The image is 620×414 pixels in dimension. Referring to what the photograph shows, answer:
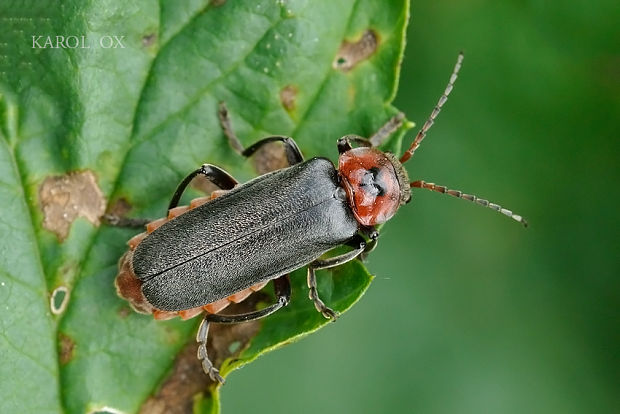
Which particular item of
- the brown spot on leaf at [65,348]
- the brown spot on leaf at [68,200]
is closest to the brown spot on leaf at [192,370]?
the brown spot on leaf at [65,348]

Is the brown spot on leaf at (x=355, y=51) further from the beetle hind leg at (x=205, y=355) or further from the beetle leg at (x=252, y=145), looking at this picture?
the beetle hind leg at (x=205, y=355)

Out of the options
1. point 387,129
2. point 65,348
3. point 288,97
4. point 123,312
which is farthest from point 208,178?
point 65,348

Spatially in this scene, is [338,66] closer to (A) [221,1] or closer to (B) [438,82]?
(A) [221,1]

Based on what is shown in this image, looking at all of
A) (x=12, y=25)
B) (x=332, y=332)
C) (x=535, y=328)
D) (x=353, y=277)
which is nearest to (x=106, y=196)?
(x=12, y=25)

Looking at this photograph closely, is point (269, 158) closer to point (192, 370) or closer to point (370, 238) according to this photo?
point (370, 238)

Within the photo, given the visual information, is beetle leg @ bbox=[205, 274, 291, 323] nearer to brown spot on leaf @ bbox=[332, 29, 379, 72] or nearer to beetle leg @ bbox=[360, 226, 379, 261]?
beetle leg @ bbox=[360, 226, 379, 261]

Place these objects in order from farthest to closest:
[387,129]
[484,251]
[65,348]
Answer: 1. [484,251]
2. [387,129]
3. [65,348]

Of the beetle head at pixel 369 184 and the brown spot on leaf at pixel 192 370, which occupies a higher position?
the beetle head at pixel 369 184
